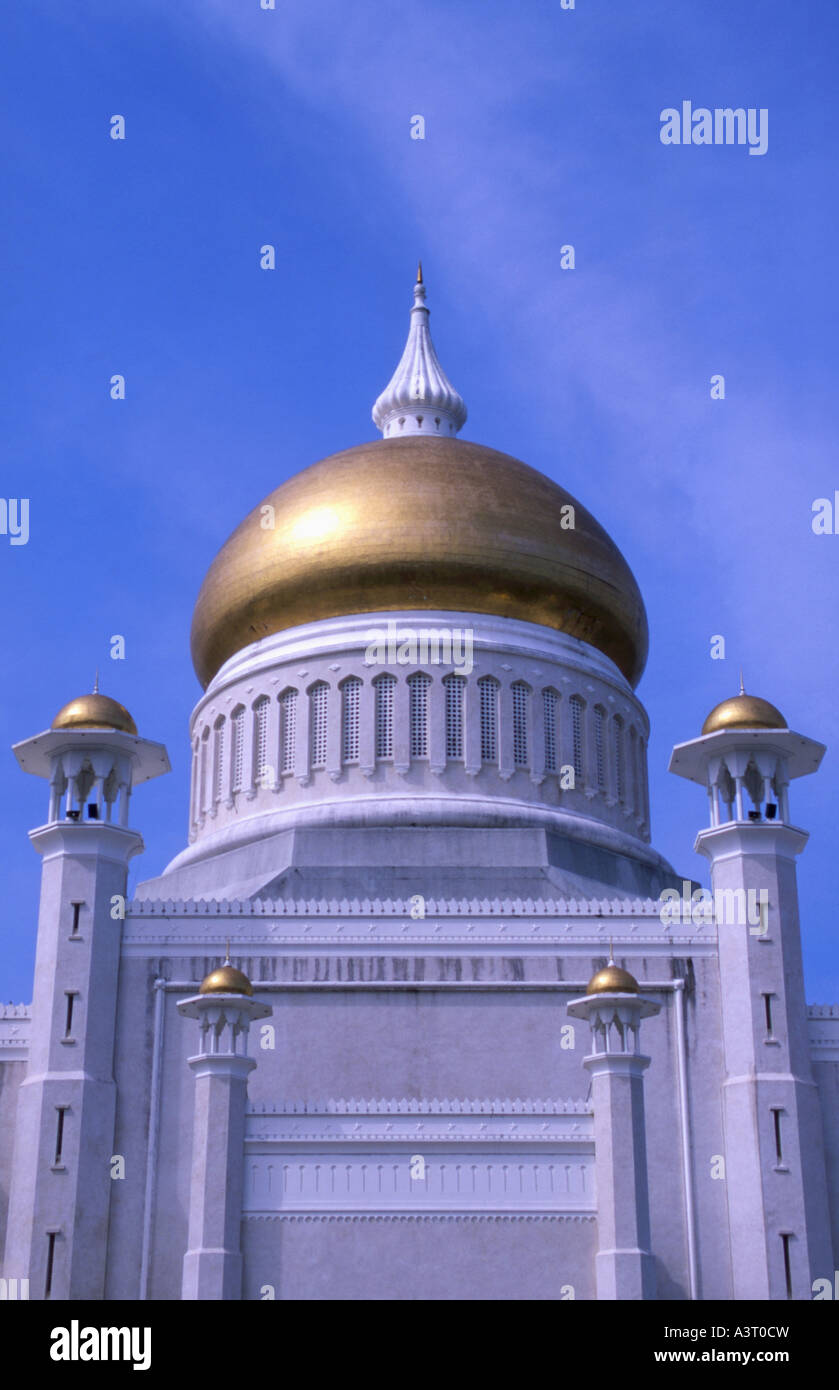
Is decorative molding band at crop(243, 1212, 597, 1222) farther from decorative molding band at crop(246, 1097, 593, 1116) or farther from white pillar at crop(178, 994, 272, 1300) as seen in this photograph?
decorative molding band at crop(246, 1097, 593, 1116)

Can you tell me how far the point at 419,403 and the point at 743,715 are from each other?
10.1 m

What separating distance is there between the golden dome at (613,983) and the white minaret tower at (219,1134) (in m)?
3.34

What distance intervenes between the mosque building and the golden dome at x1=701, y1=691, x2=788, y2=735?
4 centimetres

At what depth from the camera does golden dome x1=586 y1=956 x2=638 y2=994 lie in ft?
65.1

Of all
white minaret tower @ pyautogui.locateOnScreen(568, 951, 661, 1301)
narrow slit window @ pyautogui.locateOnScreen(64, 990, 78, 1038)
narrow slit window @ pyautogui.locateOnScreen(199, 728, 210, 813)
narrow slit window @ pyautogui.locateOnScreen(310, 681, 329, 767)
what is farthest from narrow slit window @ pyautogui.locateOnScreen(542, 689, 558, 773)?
narrow slit window @ pyautogui.locateOnScreen(64, 990, 78, 1038)

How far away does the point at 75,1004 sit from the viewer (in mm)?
21609

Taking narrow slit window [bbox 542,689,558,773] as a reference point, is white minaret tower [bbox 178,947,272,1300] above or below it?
below

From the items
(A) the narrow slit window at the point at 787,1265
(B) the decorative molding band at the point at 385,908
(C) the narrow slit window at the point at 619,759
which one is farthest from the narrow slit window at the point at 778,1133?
(C) the narrow slit window at the point at 619,759

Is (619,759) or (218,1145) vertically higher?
(619,759)

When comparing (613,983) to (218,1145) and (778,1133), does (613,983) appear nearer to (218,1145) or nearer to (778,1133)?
(778,1133)

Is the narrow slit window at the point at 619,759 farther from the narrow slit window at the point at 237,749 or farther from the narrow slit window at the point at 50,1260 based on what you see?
the narrow slit window at the point at 50,1260

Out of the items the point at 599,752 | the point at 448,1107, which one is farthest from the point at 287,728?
the point at 448,1107

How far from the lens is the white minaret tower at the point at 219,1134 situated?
62.1 feet
